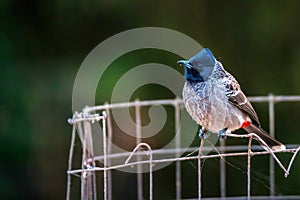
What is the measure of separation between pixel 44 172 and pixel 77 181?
1.29 feet

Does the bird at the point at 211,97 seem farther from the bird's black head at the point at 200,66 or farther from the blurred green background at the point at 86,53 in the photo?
the blurred green background at the point at 86,53

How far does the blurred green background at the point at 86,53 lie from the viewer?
4.75 meters

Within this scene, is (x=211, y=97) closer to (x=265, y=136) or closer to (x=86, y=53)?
(x=265, y=136)

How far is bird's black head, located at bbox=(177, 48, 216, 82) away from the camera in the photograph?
2.95 metres

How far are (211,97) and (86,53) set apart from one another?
7.05ft

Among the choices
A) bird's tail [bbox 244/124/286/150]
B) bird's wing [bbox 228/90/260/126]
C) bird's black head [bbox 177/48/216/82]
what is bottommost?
bird's tail [bbox 244/124/286/150]

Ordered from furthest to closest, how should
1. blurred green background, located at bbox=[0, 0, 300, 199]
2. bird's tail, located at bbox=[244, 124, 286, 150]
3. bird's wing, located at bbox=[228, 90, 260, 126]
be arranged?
blurred green background, located at bbox=[0, 0, 300, 199] < bird's tail, located at bbox=[244, 124, 286, 150] < bird's wing, located at bbox=[228, 90, 260, 126]

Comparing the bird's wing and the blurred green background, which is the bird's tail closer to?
the bird's wing

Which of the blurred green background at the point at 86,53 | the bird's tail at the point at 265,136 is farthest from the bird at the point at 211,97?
the blurred green background at the point at 86,53

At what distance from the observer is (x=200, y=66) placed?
2.98m

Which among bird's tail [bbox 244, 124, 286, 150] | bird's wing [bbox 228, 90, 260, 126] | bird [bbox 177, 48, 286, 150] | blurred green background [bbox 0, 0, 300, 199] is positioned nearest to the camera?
bird [bbox 177, 48, 286, 150]

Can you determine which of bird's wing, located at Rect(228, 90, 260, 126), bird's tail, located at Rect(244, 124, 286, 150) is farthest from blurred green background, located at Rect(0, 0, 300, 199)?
bird's wing, located at Rect(228, 90, 260, 126)

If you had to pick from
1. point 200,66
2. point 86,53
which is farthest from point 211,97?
point 86,53

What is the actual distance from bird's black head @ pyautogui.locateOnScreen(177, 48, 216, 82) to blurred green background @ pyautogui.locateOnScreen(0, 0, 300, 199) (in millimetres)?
1729
